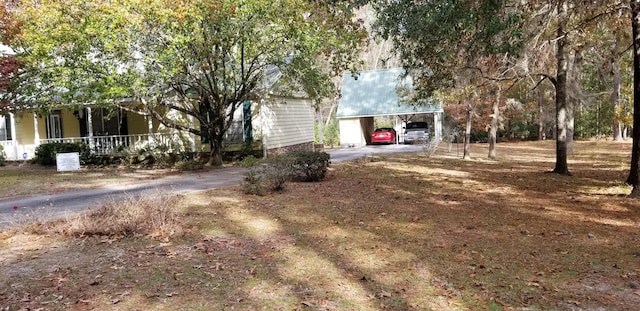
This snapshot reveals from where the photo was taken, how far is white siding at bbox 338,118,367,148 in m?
33.6

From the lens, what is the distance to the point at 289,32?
14.3 m

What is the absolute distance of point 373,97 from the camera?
113 ft

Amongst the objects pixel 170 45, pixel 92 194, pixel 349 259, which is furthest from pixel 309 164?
pixel 349 259

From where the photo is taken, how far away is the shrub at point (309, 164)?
37.9 ft

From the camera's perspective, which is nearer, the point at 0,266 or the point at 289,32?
the point at 0,266

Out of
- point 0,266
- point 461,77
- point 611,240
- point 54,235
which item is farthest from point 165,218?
point 461,77

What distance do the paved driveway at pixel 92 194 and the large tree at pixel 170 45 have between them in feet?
9.81

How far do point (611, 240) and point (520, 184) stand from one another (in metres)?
5.72

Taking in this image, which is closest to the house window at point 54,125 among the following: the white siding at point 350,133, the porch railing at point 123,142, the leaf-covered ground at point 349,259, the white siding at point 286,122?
the porch railing at point 123,142

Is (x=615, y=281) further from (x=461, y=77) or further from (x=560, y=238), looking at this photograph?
(x=461, y=77)

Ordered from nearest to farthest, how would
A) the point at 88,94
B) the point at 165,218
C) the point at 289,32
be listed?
the point at 165,218, the point at 289,32, the point at 88,94

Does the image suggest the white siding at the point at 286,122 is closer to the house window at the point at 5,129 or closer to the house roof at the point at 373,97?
the house roof at the point at 373,97

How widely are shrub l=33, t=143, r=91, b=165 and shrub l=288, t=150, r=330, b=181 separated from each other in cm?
1348

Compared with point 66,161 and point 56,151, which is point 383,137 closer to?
point 56,151
